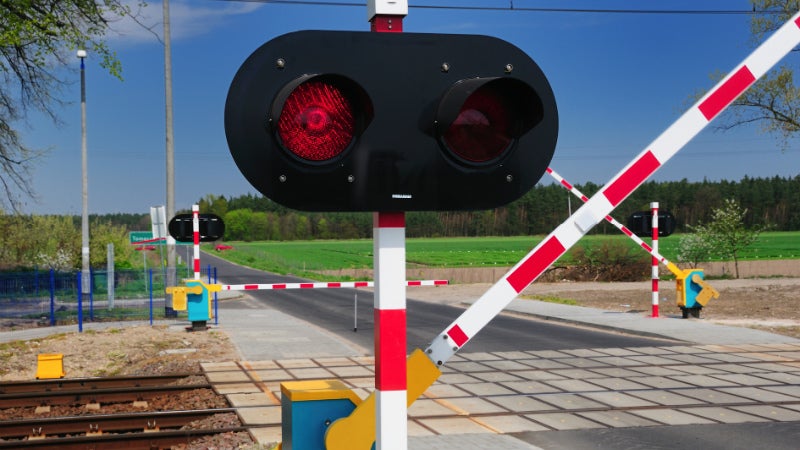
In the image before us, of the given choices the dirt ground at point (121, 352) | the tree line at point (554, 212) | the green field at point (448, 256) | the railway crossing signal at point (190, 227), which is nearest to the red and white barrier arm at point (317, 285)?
the dirt ground at point (121, 352)

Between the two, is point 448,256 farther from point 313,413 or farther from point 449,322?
point 313,413

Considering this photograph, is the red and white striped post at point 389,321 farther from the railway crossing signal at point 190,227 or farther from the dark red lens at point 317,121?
the railway crossing signal at point 190,227

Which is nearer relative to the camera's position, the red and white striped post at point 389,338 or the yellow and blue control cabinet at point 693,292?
the red and white striped post at point 389,338

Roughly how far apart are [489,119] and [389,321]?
2.26 ft

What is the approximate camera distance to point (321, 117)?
256 cm

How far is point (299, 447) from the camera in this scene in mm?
3158

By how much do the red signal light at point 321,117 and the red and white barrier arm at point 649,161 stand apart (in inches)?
26.6

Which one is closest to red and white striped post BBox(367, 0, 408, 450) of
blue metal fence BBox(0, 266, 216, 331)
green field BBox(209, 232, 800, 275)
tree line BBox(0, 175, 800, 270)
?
blue metal fence BBox(0, 266, 216, 331)

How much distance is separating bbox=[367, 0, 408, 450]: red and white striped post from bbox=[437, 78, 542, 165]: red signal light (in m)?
0.28

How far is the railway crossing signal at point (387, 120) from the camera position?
2523 mm

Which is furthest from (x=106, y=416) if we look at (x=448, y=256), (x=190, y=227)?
(x=448, y=256)

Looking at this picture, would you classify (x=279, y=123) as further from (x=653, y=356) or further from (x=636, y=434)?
(x=653, y=356)

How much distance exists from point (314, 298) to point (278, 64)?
30.3 metres

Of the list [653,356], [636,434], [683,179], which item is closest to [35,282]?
[653,356]
